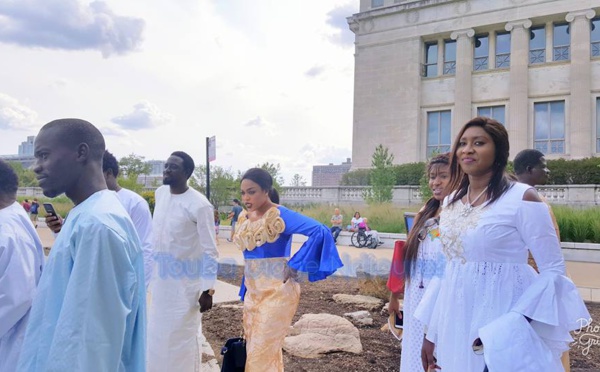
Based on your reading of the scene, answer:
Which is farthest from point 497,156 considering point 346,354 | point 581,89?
point 581,89

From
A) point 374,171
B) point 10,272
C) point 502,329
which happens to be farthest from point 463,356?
point 374,171

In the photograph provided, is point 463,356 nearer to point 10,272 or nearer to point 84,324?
point 84,324

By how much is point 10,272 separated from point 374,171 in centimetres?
2270

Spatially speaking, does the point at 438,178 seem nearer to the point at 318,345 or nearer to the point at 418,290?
the point at 418,290

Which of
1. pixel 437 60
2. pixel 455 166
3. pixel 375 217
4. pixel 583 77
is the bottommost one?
pixel 375 217

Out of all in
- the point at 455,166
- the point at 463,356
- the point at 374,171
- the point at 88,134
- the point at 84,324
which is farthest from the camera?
the point at 374,171

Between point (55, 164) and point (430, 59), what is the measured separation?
98.7ft

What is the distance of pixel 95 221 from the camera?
1.75 metres

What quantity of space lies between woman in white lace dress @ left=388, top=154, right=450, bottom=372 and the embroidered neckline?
106 centimetres

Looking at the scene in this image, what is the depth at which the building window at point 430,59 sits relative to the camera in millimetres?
29734

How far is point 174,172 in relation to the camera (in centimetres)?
468

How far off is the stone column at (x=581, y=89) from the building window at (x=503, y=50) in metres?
3.20

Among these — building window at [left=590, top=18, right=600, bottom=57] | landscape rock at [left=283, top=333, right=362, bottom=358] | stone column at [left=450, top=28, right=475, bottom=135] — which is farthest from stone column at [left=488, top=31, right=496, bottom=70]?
landscape rock at [left=283, top=333, right=362, bottom=358]

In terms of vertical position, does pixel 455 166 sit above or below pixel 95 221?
above
